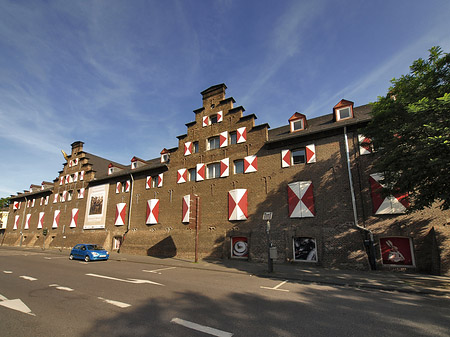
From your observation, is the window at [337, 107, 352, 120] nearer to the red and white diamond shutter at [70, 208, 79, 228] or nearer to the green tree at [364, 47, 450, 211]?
the green tree at [364, 47, 450, 211]

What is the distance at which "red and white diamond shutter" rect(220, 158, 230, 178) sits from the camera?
64.2 ft

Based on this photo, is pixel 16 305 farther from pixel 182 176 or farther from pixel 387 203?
pixel 387 203

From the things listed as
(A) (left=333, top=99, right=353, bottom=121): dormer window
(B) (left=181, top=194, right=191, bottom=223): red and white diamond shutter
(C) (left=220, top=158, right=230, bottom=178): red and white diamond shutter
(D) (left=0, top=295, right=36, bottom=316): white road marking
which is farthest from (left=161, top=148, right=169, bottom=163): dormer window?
(D) (left=0, top=295, right=36, bottom=316): white road marking

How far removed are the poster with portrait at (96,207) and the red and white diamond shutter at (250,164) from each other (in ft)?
62.6

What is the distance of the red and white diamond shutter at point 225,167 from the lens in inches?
771

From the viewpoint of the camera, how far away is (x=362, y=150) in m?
14.8

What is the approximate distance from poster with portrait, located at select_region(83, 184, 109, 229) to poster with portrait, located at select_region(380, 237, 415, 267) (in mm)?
27321

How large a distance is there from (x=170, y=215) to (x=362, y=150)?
54.8 ft

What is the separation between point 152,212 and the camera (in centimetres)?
2292

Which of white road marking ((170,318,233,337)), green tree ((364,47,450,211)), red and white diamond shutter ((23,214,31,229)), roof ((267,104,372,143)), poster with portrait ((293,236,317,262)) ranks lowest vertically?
white road marking ((170,318,233,337))

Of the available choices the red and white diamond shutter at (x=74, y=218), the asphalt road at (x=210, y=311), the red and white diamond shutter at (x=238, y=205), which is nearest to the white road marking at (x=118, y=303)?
the asphalt road at (x=210, y=311)

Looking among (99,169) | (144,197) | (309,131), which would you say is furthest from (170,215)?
(99,169)

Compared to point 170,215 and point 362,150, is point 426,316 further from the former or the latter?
point 170,215

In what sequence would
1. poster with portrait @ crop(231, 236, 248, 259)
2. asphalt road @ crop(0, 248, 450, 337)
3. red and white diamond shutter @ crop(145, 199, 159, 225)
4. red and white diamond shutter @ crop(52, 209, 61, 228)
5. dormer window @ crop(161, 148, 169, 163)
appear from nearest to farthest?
1. asphalt road @ crop(0, 248, 450, 337)
2. poster with portrait @ crop(231, 236, 248, 259)
3. red and white diamond shutter @ crop(145, 199, 159, 225)
4. dormer window @ crop(161, 148, 169, 163)
5. red and white diamond shutter @ crop(52, 209, 61, 228)
